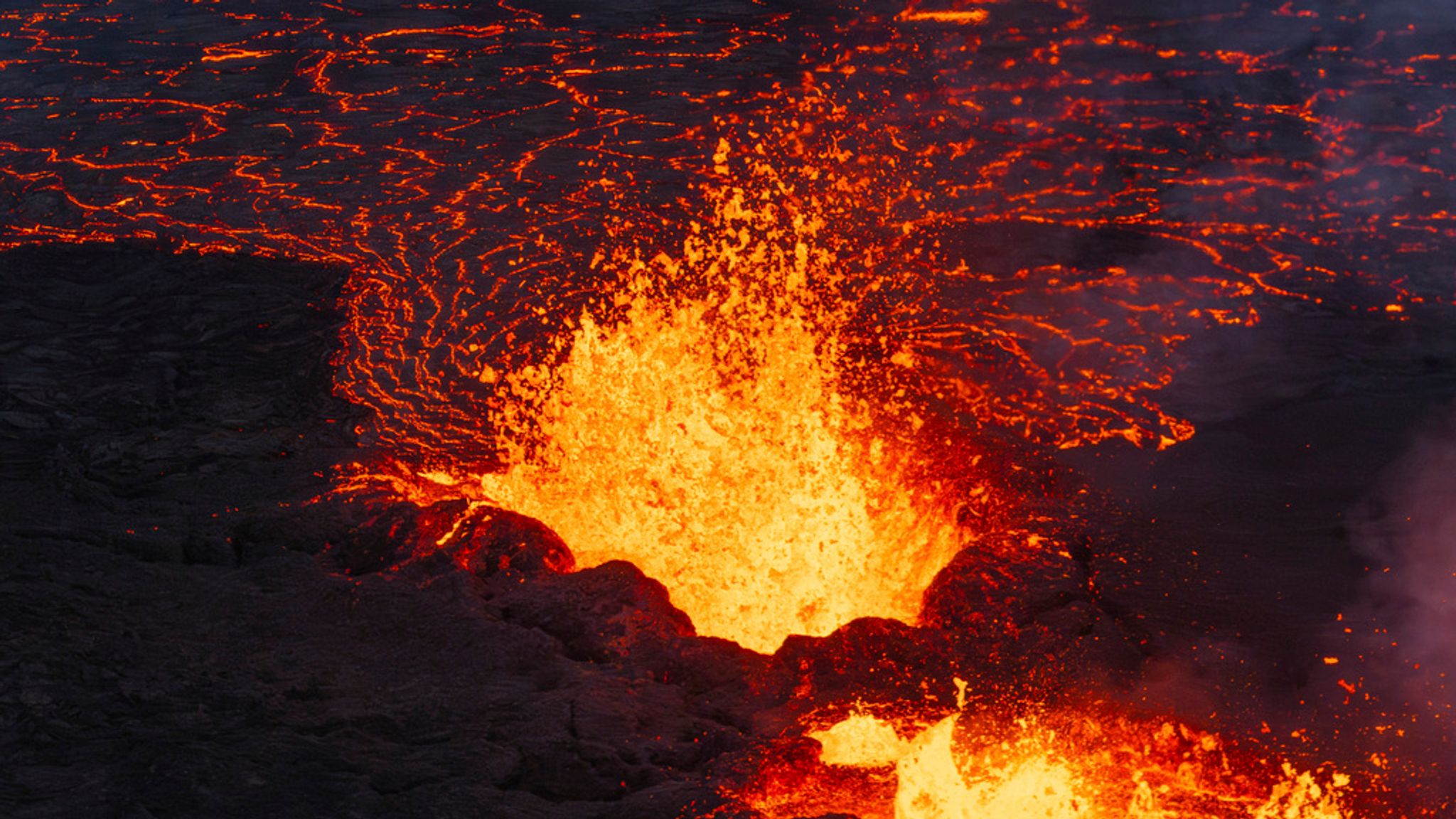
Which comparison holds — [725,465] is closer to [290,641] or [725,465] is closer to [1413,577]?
[290,641]

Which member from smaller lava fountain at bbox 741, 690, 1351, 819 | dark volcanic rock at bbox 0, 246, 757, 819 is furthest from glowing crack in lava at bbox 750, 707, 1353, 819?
dark volcanic rock at bbox 0, 246, 757, 819

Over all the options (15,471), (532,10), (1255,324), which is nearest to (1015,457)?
(1255,324)

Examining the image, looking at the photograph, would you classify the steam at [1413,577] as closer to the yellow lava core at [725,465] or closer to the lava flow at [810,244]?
the lava flow at [810,244]

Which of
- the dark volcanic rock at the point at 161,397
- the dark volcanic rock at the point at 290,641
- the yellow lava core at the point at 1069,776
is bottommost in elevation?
the yellow lava core at the point at 1069,776

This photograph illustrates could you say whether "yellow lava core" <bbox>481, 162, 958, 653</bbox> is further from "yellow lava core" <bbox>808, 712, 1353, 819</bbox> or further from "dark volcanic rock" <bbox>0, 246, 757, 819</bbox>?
"yellow lava core" <bbox>808, 712, 1353, 819</bbox>

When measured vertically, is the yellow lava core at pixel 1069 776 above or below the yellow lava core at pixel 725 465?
below

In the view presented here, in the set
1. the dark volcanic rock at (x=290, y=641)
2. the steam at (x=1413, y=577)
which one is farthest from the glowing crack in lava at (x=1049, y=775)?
the steam at (x=1413, y=577)
